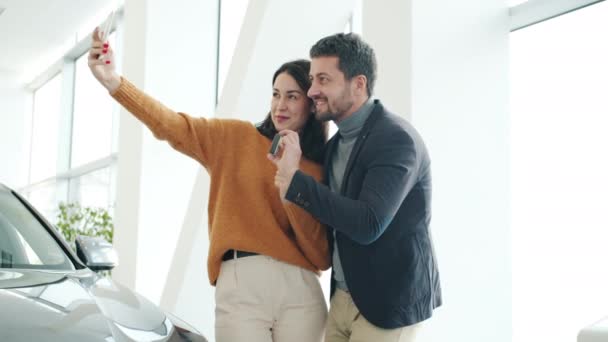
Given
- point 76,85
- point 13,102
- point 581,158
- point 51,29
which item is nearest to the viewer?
point 581,158

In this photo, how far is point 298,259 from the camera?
6.82 ft

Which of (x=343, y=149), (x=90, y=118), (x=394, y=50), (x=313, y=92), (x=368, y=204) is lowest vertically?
(x=368, y=204)

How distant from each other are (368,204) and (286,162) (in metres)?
0.24

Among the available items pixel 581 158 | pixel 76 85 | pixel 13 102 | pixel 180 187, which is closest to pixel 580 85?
pixel 581 158

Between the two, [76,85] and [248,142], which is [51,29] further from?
[248,142]

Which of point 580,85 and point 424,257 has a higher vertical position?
point 580,85

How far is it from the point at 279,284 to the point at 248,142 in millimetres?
412

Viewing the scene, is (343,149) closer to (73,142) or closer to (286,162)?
(286,162)

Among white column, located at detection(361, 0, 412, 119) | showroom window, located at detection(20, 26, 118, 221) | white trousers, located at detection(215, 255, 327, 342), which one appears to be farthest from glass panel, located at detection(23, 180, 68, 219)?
white trousers, located at detection(215, 255, 327, 342)

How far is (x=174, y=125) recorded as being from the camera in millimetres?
2125

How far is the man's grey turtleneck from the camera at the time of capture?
1.96 m

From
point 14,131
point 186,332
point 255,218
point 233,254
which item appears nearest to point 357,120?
point 255,218

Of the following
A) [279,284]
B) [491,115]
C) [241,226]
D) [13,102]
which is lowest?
[279,284]

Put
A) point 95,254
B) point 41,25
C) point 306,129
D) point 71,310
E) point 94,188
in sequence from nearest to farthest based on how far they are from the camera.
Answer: point 71,310, point 306,129, point 95,254, point 94,188, point 41,25
